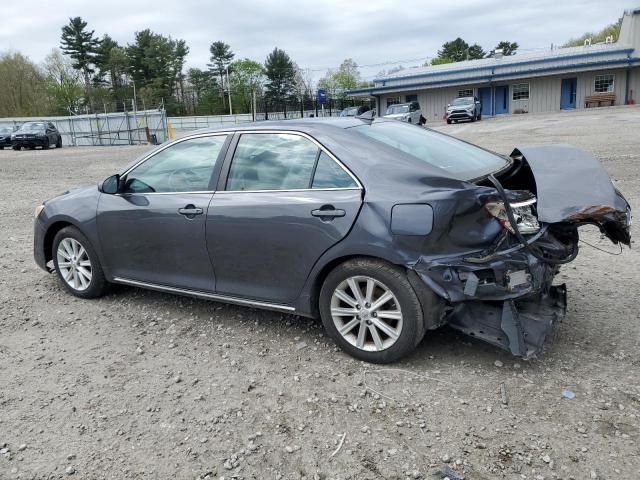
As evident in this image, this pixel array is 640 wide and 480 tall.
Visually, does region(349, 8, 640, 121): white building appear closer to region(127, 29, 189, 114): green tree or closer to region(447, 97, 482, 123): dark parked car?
region(447, 97, 482, 123): dark parked car

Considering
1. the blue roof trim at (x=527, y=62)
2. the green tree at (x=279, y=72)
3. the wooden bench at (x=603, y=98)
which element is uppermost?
the green tree at (x=279, y=72)

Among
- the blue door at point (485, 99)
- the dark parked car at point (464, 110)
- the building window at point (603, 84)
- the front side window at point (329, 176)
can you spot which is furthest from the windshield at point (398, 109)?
the front side window at point (329, 176)

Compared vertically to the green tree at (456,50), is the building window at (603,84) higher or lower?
lower

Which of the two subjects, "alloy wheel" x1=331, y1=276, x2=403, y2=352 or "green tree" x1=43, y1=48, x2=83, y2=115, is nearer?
"alloy wheel" x1=331, y1=276, x2=403, y2=352

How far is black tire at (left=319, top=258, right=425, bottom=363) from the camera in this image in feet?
11.1

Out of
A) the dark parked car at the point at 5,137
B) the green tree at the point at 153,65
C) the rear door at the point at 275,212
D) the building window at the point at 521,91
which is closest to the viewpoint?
the rear door at the point at 275,212

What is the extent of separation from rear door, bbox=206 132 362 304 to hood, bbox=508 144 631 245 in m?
1.16

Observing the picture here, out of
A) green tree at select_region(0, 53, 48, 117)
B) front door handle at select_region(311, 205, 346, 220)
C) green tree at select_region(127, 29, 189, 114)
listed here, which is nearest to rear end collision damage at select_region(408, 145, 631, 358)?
front door handle at select_region(311, 205, 346, 220)

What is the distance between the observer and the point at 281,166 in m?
3.96

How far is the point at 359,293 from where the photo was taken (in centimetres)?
358

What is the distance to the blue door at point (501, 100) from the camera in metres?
45.0

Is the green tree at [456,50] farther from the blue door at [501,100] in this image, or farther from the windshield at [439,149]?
the windshield at [439,149]

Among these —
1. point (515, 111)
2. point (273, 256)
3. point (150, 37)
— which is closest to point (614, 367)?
point (273, 256)

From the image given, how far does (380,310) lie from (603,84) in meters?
45.9
